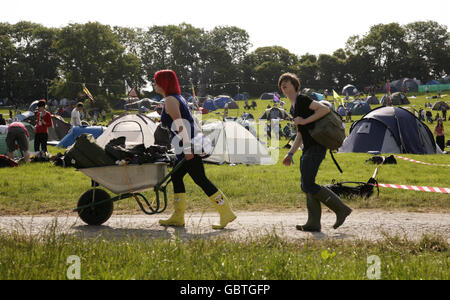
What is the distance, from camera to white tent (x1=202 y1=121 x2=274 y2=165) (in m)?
15.1

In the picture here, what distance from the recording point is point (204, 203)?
27.1 ft

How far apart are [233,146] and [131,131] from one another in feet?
13.5

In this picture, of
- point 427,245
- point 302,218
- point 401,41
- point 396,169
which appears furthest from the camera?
point 401,41

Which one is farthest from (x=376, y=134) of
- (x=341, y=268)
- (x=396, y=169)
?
(x=341, y=268)

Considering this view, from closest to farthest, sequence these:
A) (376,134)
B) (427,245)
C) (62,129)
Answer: (427,245), (376,134), (62,129)

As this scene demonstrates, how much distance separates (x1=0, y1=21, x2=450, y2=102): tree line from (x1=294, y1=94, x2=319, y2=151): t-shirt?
65968 mm

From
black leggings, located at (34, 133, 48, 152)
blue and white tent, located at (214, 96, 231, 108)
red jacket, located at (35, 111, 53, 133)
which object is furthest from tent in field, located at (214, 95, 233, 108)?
red jacket, located at (35, 111, 53, 133)

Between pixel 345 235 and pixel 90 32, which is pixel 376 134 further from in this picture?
pixel 90 32

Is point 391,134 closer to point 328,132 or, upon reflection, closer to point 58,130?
point 328,132

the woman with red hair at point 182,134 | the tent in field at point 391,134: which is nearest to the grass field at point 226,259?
the woman with red hair at point 182,134

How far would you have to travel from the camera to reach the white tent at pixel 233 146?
49.6 ft

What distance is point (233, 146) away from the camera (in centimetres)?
1523

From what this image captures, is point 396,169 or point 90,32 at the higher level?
point 90,32

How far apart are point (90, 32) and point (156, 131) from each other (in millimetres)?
57739
